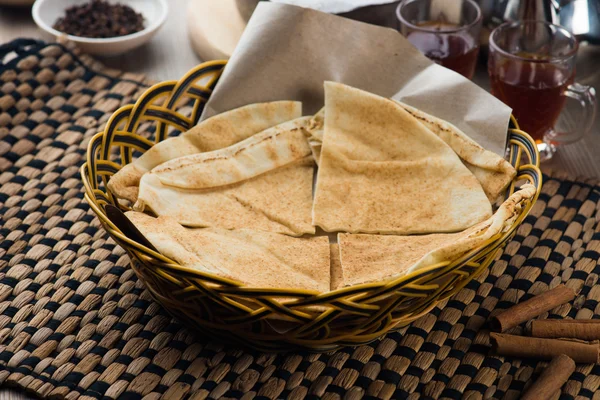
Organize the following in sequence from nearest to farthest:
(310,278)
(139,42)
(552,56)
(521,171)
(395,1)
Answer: (310,278) < (521,171) < (552,56) < (395,1) < (139,42)

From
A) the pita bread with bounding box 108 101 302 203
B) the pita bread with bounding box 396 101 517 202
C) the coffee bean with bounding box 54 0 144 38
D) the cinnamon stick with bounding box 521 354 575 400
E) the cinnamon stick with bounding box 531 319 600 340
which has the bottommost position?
the cinnamon stick with bounding box 531 319 600 340

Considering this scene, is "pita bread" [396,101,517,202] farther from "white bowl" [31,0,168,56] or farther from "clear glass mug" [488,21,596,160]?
"white bowl" [31,0,168,56]

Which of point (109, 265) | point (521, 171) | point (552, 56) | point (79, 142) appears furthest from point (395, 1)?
point (109, 265)

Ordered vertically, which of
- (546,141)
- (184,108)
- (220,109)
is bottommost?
(546,141)

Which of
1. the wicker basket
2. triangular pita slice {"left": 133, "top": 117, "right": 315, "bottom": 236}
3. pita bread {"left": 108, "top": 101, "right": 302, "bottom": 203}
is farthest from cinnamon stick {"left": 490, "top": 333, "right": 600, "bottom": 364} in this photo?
pita bread {"left": 108, "top": 101, "right": 302, "bottom": 203}

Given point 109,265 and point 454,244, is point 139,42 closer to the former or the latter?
point 109,265

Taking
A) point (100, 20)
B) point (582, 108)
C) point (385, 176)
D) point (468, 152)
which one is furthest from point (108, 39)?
point (582, 108)

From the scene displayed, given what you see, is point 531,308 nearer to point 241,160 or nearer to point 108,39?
point 241,160
